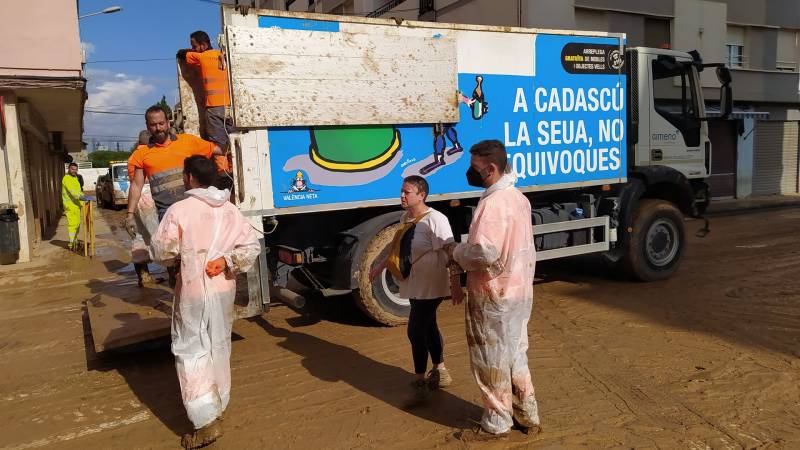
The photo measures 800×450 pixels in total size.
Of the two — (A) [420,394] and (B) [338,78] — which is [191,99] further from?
(A) [420,394]

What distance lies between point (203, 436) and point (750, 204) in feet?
58.5

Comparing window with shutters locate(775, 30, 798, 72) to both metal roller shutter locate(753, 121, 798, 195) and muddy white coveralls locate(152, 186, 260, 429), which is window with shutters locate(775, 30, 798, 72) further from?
muddy white coveralls locate(152, 186, 260, 429)

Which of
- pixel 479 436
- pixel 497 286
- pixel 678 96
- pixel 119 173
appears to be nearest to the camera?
pixel 497 286

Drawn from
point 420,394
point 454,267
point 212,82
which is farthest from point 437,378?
A: point 212,82

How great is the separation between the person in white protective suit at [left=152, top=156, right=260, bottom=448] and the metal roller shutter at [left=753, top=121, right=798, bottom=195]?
20092 mm

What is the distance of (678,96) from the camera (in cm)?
754

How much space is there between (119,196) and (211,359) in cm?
2298

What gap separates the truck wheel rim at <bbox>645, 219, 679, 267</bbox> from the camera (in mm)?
7191

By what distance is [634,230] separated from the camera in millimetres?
7043

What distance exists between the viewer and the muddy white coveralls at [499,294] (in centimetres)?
311

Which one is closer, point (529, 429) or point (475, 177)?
point (529, 429)

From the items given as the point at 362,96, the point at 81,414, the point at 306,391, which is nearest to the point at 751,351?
the point at 306,391

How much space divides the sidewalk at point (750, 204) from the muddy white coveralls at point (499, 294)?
45.2 feet

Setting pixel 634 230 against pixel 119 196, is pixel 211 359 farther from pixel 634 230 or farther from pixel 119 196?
pixel 119 196
